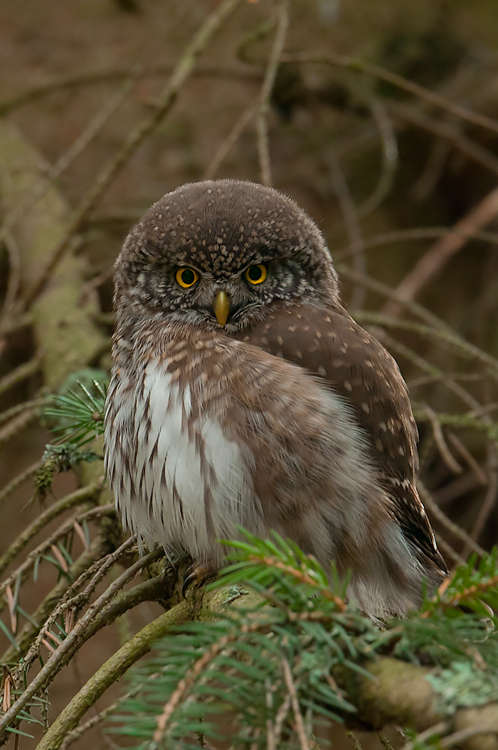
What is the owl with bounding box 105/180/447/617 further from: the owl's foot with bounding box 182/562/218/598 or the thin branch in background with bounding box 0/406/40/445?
the thin branch in background with bounding box 0/406/40/445

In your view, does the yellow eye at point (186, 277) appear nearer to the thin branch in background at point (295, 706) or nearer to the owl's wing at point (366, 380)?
the owl's wing at point (366, 380)

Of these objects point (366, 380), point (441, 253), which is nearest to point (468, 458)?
point (366, 380)

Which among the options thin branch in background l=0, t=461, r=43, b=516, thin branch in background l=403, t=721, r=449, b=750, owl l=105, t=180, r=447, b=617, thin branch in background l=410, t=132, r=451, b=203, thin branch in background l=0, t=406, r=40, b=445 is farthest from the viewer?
thin branch in background l=410, t=132, r=451, b=203

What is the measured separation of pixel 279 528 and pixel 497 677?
1.08m

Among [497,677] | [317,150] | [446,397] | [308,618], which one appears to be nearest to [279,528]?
[308,618]

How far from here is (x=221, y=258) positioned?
2385 mm

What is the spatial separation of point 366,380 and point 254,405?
431 millimetres

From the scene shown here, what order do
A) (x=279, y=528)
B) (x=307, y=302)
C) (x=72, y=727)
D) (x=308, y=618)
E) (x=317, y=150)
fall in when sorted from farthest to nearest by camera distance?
(x=317, y=150) < (x=307, y=302) < (x=279, y=528) < (x=72, y=727) < (x=308, y=618)

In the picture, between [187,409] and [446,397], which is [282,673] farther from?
[446,397]

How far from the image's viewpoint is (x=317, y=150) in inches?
210

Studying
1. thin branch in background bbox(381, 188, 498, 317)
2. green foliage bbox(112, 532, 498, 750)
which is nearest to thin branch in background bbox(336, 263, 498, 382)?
thin branch in background bbox(381, 188, 498, 317)

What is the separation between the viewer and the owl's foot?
196 centimetres

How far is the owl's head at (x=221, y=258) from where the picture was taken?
2.39 metres

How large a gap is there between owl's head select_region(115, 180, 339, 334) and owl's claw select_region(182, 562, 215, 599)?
2.53ft
